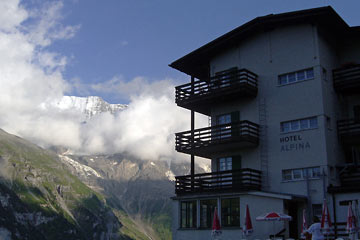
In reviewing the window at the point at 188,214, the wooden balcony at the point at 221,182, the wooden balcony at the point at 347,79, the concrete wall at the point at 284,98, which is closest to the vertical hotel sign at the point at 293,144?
the concrete wall at the point at 284,98

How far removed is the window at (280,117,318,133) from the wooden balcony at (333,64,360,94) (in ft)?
12.8

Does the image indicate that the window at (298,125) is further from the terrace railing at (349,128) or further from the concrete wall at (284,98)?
the terrace railing at (349,128)

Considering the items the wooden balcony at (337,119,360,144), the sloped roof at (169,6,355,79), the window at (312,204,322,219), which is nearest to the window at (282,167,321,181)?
the window at (312,204,322,219)

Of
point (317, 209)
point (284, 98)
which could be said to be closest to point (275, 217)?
point (317, 209)

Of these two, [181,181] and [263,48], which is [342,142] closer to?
[263,48]

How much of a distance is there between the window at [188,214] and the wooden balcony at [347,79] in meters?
14.7

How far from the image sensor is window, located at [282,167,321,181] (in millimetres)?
33750

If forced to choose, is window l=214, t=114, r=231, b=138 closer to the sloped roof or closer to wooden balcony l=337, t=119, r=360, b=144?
the sloped roof

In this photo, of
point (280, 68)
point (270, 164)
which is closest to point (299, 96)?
point (280, 68)

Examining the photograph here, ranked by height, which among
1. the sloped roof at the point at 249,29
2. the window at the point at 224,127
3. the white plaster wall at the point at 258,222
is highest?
the sloped roof at the point at 249,29

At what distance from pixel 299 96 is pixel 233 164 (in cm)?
782

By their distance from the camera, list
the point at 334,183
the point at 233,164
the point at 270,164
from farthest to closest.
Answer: the point at 233,164 → the point at 270,164 → the point at 334,183

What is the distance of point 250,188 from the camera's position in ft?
112

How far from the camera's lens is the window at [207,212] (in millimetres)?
35606
